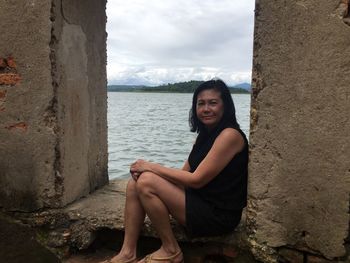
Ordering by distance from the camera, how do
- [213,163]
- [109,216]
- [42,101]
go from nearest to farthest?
[213,163] → [42,101] → [109,216]

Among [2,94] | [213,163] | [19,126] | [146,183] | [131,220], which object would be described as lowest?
[131,220]

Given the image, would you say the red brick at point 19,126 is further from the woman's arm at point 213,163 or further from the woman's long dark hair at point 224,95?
the woman's long dark hair at point 224,95

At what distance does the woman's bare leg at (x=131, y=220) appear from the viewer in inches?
116

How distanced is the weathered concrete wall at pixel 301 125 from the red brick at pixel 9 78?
5.84 feet

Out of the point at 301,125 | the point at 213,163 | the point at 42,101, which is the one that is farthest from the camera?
the point at 42,101

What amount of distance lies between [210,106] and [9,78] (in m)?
1.55

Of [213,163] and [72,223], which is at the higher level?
[213,163]

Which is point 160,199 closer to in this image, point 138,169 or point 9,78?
point 138,169

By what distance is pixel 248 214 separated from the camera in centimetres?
291

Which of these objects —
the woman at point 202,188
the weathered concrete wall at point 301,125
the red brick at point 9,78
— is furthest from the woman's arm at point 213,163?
the red brick at point 9,78

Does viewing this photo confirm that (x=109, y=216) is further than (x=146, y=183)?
Yes

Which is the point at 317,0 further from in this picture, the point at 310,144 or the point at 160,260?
the point at 160,260

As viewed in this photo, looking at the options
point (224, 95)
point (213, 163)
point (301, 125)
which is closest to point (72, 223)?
point (213, 163)

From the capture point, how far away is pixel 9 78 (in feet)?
10.7
